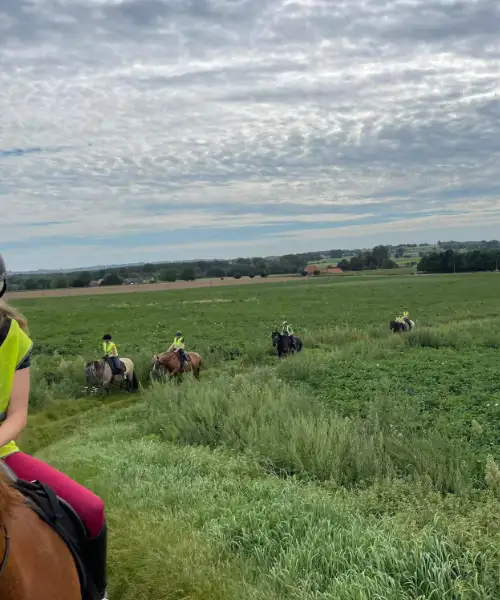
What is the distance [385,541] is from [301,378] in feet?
32.9

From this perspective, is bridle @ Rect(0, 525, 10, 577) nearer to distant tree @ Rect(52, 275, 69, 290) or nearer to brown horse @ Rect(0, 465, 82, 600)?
brown horse @ Rect(0, 465, 82, 600)

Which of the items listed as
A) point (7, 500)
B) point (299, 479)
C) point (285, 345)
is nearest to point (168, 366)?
point (285, 345)

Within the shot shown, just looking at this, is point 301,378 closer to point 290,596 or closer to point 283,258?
point 290,596

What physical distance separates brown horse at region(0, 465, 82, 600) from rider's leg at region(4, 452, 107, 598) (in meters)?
0.35

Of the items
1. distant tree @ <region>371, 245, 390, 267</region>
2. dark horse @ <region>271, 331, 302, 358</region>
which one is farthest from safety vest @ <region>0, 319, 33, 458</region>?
distant tree @ <region>371, 245, 390, 267</region>

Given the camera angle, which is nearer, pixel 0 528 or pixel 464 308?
pixel 0 528

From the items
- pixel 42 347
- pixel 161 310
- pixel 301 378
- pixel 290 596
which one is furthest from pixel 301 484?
pixel 161 310

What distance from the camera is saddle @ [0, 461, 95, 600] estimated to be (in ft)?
9.53

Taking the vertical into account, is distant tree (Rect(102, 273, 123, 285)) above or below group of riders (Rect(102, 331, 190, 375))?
above

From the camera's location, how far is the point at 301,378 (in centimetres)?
1416

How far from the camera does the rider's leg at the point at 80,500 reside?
10.7ft

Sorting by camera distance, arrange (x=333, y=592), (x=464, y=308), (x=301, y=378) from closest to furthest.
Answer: (x=333, y=592)
(x=301, y=378)
(x=464, y=308)

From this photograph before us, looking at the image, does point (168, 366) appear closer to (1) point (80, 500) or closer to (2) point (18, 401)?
(1) point (80, 500)

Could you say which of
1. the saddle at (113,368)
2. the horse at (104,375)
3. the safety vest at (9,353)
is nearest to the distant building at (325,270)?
the horse at (104,375)
